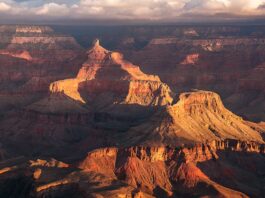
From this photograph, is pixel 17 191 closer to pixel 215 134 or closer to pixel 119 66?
pixel 215 134

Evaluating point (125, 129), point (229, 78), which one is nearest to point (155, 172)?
point (125, 129)

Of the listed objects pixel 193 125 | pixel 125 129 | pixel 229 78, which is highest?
pixel 229 78

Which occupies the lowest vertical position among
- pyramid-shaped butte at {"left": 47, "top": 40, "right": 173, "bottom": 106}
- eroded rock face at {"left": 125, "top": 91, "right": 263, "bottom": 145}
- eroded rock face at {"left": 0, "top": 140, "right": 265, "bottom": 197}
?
eroded rock face at {"left": 0, "top": 140, "right": 265, "bottom": 197}

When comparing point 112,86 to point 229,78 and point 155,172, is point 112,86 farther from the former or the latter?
point 155,172

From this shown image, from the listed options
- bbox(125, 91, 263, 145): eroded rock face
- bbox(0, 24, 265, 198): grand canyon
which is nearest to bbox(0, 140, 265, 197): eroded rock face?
bbox(0, 24, 265, 198): grand canyon

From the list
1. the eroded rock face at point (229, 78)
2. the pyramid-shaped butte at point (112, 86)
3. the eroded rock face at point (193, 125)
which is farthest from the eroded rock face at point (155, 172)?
the eroded rock face at point (229, 78)

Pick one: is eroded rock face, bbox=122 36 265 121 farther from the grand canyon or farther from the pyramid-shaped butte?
the pyramid-shaped butte

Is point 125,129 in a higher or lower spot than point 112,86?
lower
